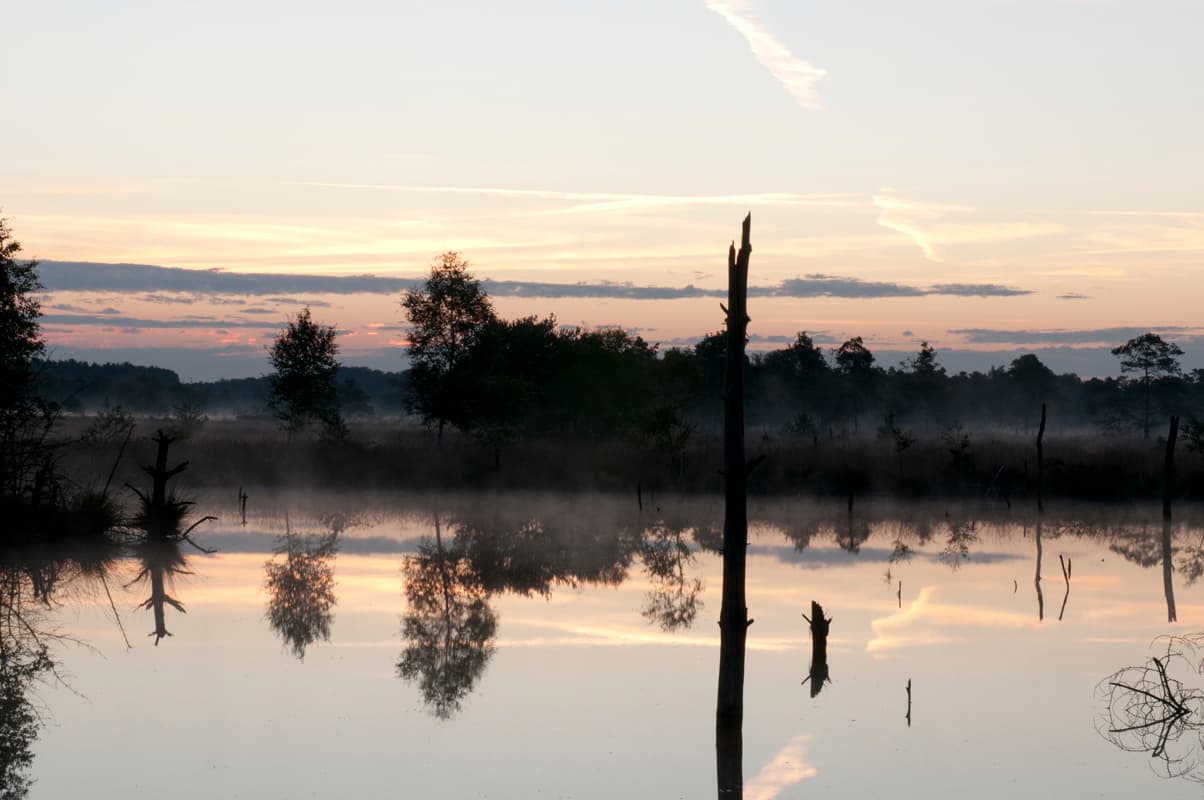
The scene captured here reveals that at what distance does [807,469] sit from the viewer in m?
52.3

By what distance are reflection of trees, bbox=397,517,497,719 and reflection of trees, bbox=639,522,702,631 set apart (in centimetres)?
312

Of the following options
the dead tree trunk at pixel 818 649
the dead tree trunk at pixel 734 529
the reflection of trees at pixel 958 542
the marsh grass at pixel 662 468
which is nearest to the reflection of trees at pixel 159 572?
the dead tree trunk at pixel 818 649

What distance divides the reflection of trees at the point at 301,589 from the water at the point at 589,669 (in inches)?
4.6

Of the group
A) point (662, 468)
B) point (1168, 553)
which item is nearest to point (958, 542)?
point (1168, 553)

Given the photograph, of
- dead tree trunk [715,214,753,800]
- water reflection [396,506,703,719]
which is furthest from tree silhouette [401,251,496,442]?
dead tree trunk [715,214,753,800]

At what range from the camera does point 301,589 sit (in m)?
27.2

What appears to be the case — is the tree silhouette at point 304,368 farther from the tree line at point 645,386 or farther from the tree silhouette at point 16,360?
the tree silhouette at point 16,360

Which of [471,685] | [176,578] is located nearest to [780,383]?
[176,578]

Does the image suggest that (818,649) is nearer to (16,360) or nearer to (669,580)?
(669,580)

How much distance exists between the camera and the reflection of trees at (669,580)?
2397cm

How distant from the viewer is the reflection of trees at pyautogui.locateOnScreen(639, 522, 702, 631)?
2397 centimetres

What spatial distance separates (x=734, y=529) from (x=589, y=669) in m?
5.93

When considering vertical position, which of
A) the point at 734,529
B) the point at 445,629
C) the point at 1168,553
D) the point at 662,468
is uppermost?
the point at 734,529

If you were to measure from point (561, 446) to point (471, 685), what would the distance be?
43.3 meters
